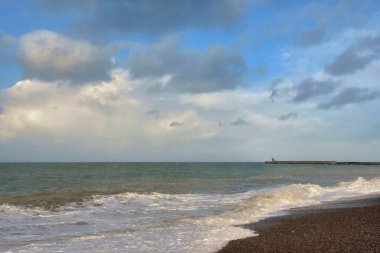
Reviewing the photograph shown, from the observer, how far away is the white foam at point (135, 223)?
476 inches

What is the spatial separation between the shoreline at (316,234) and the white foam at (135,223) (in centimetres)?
82

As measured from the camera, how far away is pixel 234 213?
19.2 metres

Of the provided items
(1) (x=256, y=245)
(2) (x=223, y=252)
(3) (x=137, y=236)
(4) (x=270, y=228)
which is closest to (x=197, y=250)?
(2) (x=223, y=252)

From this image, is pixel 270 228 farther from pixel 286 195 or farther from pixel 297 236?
pixel 286 195

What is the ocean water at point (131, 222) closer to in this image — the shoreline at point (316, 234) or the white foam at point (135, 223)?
the white foam at point (135, 223)

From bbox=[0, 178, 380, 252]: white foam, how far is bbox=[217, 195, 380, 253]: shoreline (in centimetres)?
82

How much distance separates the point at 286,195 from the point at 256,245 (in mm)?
15888

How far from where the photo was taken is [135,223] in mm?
16891

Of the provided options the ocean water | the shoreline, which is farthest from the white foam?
the shoreline

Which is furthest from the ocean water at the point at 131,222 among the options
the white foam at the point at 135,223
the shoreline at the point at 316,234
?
the shoreline at the point at 316,234

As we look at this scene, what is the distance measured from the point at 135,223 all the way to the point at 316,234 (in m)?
7.23

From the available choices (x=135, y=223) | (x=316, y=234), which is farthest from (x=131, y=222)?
(x=316, y=234)

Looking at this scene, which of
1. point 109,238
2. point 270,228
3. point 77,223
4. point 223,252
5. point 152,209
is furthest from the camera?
point 152,209

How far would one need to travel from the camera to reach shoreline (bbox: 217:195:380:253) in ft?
35.3
